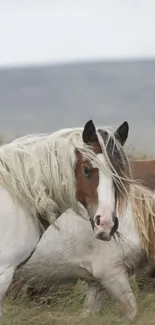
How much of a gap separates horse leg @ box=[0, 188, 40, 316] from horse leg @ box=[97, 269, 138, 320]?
1436mm

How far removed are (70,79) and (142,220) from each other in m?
10.1

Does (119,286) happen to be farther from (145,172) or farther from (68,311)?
(145,172)

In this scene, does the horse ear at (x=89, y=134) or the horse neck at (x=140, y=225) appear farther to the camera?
the horse neck at (x=140, y=225)

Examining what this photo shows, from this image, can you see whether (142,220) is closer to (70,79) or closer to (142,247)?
(142,247)

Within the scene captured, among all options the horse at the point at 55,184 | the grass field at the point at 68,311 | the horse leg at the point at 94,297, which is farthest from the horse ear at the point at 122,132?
the horse leg at the point at 94,297

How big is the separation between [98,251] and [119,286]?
0.94 feet

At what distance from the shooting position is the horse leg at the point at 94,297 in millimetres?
6211

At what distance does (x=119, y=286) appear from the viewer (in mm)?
6117

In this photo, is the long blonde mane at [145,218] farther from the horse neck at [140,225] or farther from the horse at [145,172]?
the horse at [145,172]

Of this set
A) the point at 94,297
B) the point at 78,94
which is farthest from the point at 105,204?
the point at 78,94

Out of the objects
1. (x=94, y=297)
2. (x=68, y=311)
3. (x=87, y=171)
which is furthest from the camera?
(x=94, y=297)

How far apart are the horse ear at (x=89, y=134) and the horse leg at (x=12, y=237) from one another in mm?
525

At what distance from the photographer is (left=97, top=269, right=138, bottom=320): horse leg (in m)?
6.03

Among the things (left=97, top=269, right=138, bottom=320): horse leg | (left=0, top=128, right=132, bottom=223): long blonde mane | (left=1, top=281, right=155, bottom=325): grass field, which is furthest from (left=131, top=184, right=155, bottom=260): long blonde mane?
(left=0, top=128, right=132, bottom=223): long blonde mane
